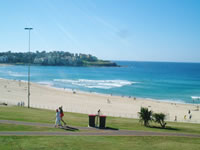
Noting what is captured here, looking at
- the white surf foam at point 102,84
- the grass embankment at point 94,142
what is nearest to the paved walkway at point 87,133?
the grass embankment at point 94,142

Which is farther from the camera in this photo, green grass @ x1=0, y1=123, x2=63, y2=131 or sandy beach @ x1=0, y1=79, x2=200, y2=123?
sandy beach @ x1=0, y1=79, x2=200, y2=123

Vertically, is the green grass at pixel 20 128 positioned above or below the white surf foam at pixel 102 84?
above

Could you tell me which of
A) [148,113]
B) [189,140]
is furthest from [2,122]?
[189,140]

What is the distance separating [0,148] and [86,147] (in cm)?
365

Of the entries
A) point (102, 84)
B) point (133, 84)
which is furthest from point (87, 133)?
point (133, 84)

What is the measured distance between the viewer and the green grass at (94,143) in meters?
10.1

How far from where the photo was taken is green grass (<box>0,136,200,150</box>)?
10.1m

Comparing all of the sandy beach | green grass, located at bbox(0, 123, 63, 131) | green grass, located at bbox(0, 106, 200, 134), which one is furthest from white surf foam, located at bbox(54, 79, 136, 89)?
green grass, located at bbox(0, 123, 63, 131)

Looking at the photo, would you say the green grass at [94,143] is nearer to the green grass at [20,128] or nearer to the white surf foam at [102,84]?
the green grass at [20,128]

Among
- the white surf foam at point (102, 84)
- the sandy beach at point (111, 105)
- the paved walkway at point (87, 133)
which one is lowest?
the sandy beach at point (111, 105)

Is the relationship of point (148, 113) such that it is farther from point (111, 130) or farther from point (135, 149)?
point (135, 149)

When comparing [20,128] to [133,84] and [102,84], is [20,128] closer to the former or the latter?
[102,84]

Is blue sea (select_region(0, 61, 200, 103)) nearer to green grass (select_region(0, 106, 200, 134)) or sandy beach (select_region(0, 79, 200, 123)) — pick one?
sandy beach (select_region(0, 79, 200, 123))

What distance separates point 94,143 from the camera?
36.1ft
